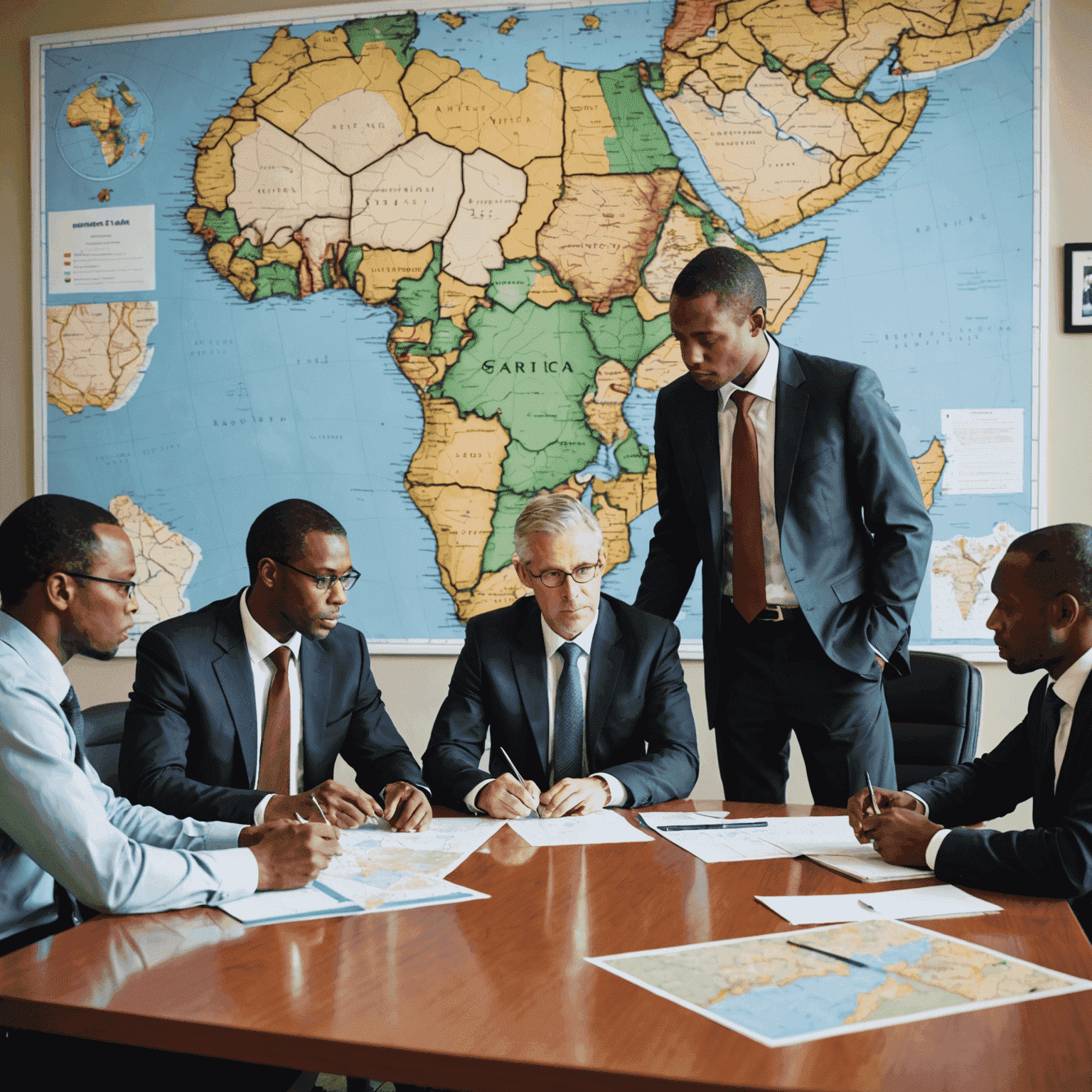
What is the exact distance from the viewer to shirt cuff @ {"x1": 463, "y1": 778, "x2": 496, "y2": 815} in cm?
196

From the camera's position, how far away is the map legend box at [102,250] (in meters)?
3.78

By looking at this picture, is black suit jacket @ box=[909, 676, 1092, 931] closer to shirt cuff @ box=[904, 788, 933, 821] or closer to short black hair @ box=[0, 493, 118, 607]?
shirt cuff @ box=[904, 788, 933, 821]

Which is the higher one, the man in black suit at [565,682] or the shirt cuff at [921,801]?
the man in black suit at [565,682]

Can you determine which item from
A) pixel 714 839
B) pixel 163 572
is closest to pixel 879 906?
pixel 714 839

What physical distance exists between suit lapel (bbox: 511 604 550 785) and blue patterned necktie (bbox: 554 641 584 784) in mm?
23

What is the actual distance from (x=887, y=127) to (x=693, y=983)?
2.95 meters

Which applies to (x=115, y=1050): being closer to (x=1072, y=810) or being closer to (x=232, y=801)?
(x=232, y=801)

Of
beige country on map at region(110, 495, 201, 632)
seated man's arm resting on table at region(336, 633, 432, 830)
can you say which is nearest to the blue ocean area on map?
seated man's arm resting on table at region(336, 633, 432, 830)

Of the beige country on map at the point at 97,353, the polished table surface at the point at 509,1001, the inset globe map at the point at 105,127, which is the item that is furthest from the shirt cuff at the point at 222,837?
the inset globe map at the point at 105,127

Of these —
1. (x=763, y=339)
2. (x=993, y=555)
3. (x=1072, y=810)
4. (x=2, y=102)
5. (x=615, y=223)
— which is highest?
(x=2, y=102)

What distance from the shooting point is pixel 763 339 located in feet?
7.95

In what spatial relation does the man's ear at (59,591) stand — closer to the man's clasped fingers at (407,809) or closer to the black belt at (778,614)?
the man's clasped fingers at (407,809)

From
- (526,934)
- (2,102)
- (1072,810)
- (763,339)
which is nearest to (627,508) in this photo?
(763,339)

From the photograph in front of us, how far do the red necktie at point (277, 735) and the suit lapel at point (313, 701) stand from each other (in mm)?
38
